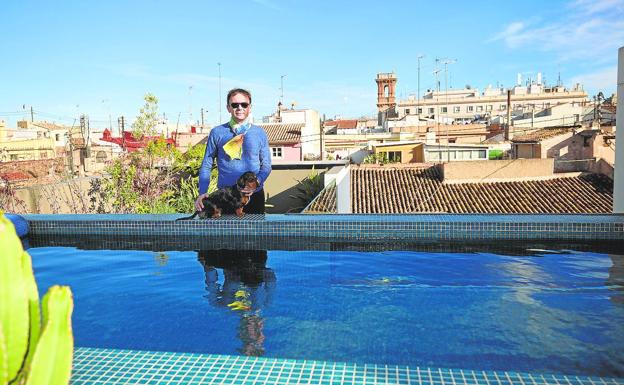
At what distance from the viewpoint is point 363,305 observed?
3955 mm

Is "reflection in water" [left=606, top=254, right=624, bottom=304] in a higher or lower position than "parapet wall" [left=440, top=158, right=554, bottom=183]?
lower

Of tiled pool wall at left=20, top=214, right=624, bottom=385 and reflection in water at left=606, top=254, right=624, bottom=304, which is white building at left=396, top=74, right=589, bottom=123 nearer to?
tiled pool wall at left=20, top=214, right=624, bottom=385

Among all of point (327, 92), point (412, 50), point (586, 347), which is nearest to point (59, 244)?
point (586, 347)

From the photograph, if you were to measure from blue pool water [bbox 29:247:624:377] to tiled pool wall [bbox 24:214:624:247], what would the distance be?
40 centimetres

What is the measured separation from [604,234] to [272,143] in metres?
28.9

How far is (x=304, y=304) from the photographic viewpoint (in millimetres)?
4016

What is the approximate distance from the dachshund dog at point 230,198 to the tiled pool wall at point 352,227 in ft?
0.40

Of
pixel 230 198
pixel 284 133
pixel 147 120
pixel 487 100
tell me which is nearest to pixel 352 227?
pixel 230 198

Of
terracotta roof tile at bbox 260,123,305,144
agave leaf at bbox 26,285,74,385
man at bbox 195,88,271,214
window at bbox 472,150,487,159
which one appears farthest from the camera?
terracotta roof tile at bbox 260,123,305,144

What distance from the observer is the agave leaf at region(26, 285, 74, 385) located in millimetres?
1169

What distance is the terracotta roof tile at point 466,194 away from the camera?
1925 cm

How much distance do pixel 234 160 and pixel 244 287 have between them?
236cm

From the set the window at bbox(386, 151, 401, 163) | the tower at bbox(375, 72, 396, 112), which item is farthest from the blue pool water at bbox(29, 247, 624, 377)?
the tower at bbox(375, 72, 396, 112)

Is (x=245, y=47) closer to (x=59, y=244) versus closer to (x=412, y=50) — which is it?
(x=412, y=50)
